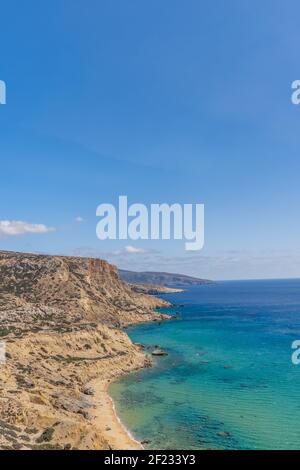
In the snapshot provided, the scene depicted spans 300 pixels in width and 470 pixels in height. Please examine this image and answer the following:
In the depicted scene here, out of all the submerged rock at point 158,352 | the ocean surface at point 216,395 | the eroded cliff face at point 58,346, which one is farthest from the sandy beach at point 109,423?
the submerged rock at point 158,352

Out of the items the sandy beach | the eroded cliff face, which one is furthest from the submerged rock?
the sandy beach

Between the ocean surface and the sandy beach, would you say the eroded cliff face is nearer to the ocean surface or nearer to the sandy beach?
the sandy beach

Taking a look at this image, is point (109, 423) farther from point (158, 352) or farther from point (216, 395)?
point (158, 352)

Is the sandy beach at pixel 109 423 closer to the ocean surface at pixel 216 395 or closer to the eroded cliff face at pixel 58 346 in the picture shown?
the ocean surface at pixel 216 395

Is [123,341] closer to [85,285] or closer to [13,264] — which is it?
[85,285]
